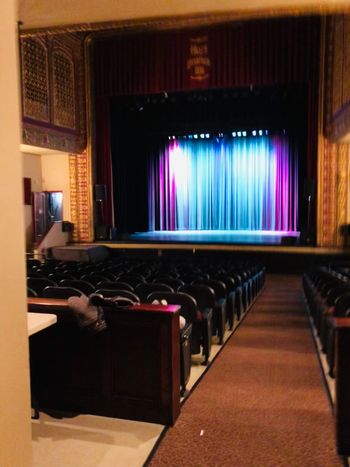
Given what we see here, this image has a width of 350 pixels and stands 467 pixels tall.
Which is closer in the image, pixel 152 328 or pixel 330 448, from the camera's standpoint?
pixel 330 448

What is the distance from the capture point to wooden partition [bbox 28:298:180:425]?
10.3 ft

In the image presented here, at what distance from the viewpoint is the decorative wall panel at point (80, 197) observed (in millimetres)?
13852

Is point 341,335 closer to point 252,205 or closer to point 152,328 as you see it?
point 152,328

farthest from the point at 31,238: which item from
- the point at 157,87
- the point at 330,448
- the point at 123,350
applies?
the point at 330,448

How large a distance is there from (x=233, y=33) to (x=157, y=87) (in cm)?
247

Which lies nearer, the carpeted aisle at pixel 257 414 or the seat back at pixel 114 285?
the carpeted aisle at pixel 257 414

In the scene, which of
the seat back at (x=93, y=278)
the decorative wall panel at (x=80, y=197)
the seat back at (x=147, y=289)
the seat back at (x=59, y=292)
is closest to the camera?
the seat back at (x=59, y=292)

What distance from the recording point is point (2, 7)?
1.68m

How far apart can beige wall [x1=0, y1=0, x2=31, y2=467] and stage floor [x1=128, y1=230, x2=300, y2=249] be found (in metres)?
10.8

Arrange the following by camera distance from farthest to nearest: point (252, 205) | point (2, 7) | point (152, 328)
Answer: point (252, 205) < point (152, 328) < point (2, 7)

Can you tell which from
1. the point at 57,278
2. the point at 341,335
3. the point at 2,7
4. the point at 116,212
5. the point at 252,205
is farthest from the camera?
the point at 252,205

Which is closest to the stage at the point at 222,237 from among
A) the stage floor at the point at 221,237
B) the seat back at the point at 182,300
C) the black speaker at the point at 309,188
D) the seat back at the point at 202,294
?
the stage floor at the point at 221,237

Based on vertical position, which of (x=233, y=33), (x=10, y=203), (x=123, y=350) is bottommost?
(x=123, y=350)

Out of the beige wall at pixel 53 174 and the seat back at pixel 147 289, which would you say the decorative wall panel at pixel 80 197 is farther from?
the seat back at pixel 147 289
